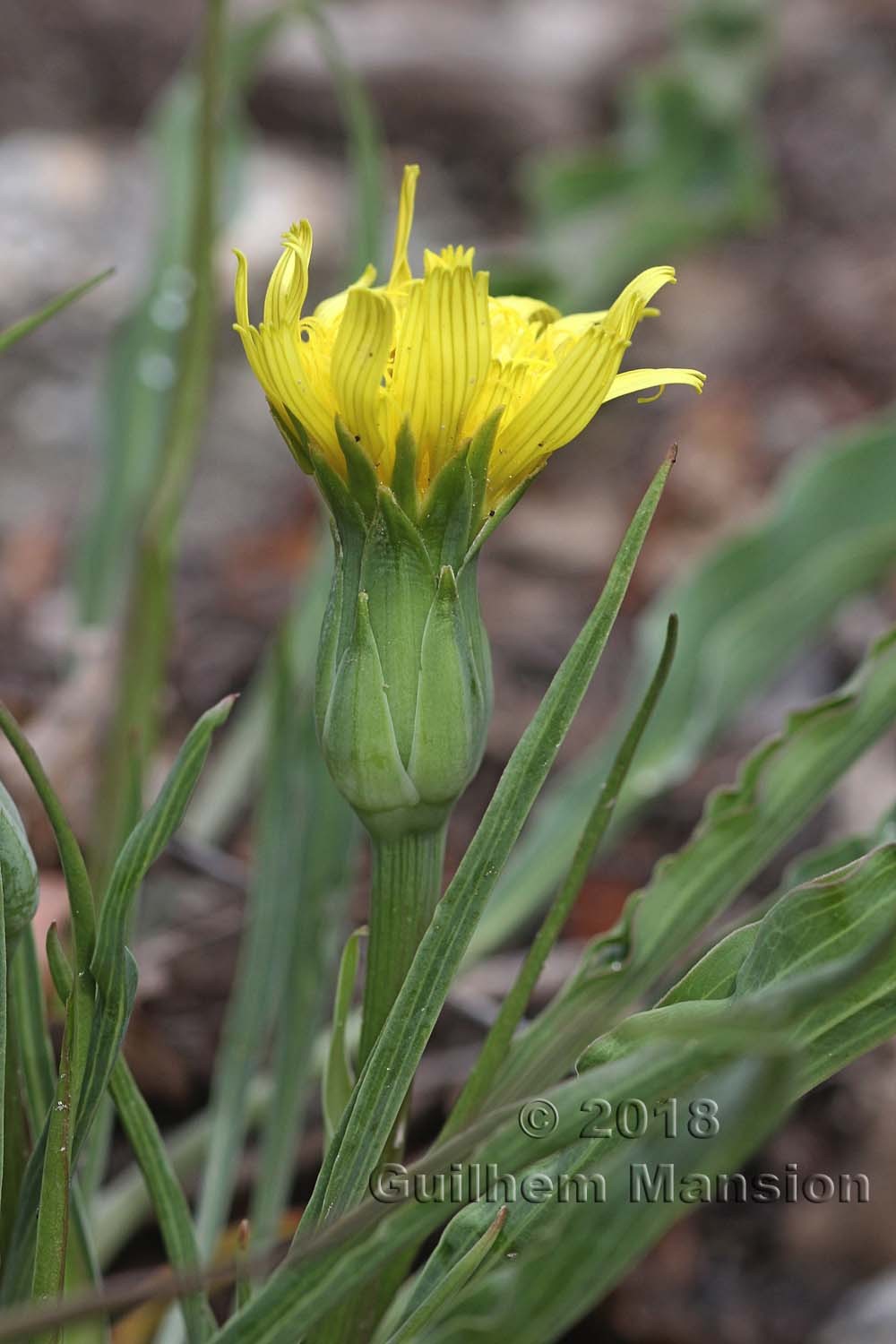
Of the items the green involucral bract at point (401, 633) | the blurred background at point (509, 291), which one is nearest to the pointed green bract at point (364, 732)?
the green involucral bract at point (401, 633)

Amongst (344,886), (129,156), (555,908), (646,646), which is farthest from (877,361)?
(555,908)

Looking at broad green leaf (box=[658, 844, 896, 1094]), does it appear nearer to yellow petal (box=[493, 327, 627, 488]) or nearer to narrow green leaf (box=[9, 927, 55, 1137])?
yellow petal (box=[493, 327, 627, 488])

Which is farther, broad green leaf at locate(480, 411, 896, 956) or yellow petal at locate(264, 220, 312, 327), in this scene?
broad green leaf at locate(480, 411, 896, 956)

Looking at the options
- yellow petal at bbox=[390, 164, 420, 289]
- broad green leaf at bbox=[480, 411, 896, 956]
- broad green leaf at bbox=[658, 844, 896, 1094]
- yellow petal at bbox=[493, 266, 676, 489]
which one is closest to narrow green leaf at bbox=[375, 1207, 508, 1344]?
broad green leaf at bbox=[658, 844, 896, 1094]

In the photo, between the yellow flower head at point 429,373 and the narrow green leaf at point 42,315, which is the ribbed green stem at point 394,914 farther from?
the narrow green leaf at point 42,315

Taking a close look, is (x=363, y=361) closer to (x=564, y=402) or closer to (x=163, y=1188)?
(x=564, y=402)

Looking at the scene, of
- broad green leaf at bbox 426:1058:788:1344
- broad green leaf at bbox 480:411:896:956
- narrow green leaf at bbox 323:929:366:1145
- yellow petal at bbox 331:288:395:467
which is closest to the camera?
broad green leaf at bbox 426:1058:788:1344

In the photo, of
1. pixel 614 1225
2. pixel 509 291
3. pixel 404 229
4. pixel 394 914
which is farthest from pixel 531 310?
pixel 509 291
